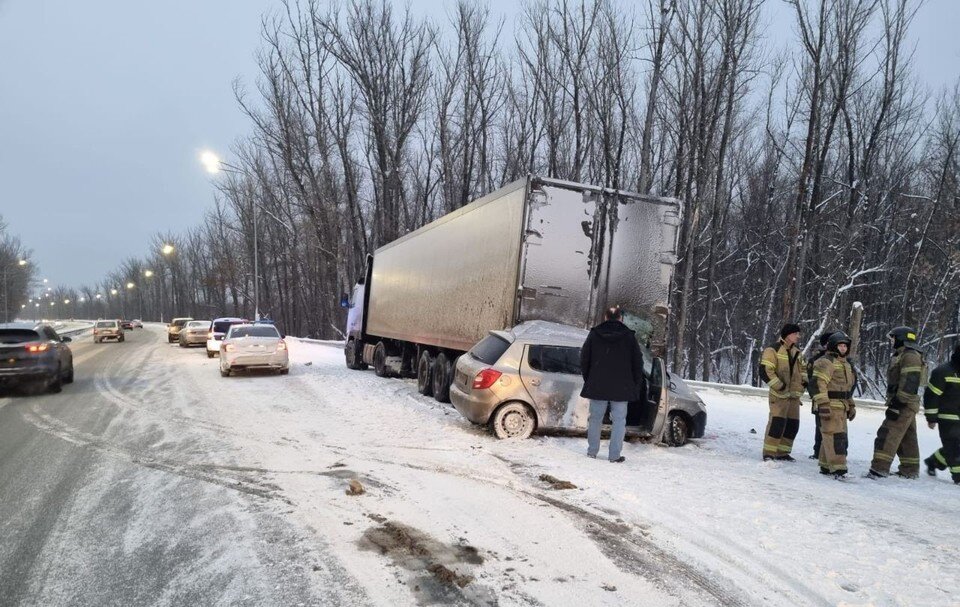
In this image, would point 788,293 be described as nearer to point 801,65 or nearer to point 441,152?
point 801,65

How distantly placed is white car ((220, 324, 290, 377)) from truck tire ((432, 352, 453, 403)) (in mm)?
5410

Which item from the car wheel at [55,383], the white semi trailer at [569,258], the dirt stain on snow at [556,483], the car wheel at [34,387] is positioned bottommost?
the car wheel at [34,387]

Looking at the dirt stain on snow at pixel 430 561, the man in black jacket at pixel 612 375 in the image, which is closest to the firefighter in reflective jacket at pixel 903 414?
the man in black jacket at pixel 612 375

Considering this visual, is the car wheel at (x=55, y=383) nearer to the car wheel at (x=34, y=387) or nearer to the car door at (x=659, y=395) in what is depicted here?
the car wheel at (x=34, y=387)

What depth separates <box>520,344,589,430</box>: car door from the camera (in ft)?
24.2

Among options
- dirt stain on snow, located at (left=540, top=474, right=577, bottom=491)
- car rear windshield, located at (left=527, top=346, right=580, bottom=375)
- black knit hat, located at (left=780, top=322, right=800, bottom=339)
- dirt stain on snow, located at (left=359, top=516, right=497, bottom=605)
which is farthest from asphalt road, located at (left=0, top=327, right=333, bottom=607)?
black knit hat, located at (left=780, top=322, right=800, bottom=339)

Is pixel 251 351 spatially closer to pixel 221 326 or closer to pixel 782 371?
pixel 221 326

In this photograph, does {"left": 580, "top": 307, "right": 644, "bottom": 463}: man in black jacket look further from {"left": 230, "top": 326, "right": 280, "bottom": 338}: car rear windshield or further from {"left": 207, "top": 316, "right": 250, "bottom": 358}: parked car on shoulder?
{"left": 207, "top": 316, "right": 250, "bottom": 358}: parked car on shoulder

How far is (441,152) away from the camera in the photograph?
29078mm

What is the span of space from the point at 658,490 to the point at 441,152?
25.9m

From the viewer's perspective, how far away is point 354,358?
58.2 ft

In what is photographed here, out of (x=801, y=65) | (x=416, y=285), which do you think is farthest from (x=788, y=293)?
(x=416, y=285)

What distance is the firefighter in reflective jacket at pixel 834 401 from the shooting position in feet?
20.5

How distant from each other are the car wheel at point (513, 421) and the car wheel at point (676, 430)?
194 cm
